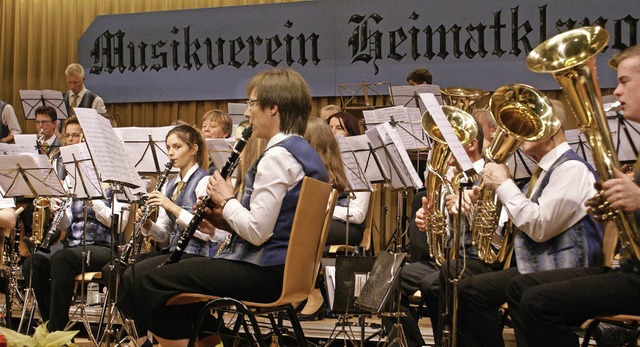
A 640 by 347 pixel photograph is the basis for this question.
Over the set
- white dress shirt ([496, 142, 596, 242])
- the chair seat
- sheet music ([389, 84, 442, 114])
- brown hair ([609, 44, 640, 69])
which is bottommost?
the chair seat

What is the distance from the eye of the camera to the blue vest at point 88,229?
18.4 feet

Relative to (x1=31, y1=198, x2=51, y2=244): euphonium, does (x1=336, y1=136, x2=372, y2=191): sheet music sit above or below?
above

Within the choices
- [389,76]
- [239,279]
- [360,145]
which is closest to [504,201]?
[239,279]

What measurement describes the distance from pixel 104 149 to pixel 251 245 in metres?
0.97

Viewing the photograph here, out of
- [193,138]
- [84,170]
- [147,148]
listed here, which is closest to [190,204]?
[193,138]

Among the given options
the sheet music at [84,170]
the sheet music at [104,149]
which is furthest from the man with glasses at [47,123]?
the sheet music at [104,149]

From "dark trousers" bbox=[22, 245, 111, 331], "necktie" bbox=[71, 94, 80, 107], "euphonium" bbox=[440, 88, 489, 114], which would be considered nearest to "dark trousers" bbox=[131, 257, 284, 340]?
"euphonium" bbox=[440, 88, 489, 114]

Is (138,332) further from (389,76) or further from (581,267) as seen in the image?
(389,76)

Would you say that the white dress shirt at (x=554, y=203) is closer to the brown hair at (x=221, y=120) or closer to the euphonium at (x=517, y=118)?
the euphonium at (x=517, y=118)

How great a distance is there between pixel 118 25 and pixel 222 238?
19.4 ft

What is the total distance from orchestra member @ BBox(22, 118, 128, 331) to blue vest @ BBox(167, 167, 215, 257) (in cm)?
49

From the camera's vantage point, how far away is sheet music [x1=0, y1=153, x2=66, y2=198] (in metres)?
4.96

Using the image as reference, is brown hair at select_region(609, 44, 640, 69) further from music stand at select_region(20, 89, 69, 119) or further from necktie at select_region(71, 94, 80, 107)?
necktie at select_region(71, 94, 80, 107)

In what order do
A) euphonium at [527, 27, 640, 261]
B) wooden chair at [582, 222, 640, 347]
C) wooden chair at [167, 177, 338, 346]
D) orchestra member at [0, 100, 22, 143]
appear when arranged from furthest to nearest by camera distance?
orchestra member at [0, 100, 22, 143], wooden chair at [582, 222, 640, 347], wooden chair at [167, 177, 338, 346], euphonium at [527, 27, 640, 261]
